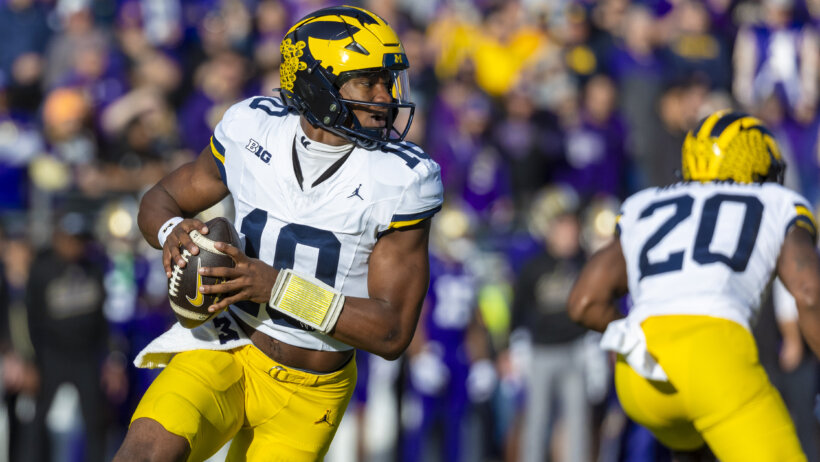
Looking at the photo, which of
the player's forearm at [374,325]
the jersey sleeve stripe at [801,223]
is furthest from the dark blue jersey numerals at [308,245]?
the jersey sleeve stripe at [801,223]

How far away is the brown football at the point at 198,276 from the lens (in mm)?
3604

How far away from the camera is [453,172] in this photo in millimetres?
9852

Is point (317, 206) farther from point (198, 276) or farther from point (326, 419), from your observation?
point (326, 419)

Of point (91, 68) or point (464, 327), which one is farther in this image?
point (91, 68)

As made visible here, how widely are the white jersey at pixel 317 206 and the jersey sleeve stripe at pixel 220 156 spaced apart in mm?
12

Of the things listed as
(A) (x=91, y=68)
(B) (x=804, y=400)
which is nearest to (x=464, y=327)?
(B) (x=804, y=400)

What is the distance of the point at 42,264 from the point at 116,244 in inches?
24.1

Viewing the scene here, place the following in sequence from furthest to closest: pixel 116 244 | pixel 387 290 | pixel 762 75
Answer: pixel 762 75, pixel 116 244, pixel 387 290

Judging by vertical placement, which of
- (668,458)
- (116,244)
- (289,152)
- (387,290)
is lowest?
(668,458)

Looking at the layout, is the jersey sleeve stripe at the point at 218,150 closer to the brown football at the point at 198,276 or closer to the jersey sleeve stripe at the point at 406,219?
the brown football at the point at 198,276

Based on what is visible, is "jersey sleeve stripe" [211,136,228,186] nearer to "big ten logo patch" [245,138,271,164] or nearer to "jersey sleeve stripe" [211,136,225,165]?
"jersey sleeve stripe" [211,136,225,165]

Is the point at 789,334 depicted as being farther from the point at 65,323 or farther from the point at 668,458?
the point at 65,323

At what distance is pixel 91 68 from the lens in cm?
990

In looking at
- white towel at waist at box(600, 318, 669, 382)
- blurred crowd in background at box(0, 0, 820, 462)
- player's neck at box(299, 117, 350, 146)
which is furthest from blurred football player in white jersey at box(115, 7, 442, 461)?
blurred crowd in background at box(0, 0, 820, 462)
